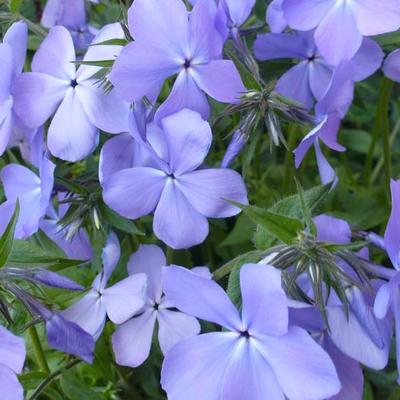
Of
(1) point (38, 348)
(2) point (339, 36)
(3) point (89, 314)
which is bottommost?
(1) point (38, 348)

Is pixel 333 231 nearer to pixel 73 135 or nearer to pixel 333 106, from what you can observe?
pixel 333 106

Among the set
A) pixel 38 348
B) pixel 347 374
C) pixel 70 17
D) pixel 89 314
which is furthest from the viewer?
pixel 70 17

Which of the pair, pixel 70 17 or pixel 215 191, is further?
pixel 70 17

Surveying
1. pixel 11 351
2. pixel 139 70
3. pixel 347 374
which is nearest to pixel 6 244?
pixel 11 351

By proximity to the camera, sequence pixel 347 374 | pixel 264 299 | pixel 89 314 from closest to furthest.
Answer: pixel 264 299, pixel 347 374, pixel 89 314

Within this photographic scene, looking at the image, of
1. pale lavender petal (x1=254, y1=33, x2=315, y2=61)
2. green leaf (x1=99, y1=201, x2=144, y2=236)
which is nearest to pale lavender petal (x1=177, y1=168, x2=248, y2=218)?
green leaf (x1=99, y1=201, x2=144, y2=236)

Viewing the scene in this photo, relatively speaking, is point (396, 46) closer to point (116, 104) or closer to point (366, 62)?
point (366, 62)

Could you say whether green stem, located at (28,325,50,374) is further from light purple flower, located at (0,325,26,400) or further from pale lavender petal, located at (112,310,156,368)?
light purple flower, located at (0,325,26,400)
